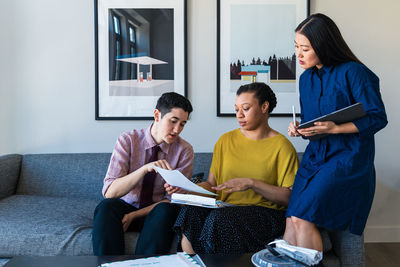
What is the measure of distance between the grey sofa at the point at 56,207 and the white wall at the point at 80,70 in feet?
0.96

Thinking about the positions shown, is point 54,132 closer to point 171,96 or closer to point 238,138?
point 171,96

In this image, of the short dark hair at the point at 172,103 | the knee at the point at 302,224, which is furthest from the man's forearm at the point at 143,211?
the knee at the point at 302,224

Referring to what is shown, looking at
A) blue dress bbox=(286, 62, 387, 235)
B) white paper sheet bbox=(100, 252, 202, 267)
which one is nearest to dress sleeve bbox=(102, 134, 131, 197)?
white paper sheet bbox=(100, 252, 202, 267)

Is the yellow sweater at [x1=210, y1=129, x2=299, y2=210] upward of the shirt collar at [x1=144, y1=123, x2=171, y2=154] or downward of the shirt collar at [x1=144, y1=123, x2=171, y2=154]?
downward

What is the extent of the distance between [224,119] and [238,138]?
821 mm

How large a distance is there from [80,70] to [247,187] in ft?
5.52

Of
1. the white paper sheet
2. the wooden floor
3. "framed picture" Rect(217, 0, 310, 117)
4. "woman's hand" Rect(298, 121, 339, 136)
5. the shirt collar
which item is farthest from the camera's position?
"framed picture" Rect(217, 0, 310, 117)

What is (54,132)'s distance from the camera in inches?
114

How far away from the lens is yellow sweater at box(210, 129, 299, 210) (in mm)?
1934

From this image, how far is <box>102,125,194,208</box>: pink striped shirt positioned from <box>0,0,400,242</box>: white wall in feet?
2.60

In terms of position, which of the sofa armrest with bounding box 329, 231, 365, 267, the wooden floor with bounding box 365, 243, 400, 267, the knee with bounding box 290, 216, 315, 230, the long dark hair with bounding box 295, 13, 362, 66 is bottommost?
the wooden floor with bounding box 365, 243, 400, 267

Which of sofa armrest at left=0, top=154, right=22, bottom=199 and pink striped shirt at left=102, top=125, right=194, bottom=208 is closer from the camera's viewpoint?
pink striped shirt at left=102, top=125, right=194, bottom=208

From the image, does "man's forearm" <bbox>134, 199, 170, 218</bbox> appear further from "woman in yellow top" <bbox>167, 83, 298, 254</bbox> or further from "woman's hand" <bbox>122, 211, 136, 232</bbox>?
"woman in yellow top" <bbox>167, 83, 298, 254</bbox>

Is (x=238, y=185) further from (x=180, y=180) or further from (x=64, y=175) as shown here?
(x=64, y=175)
